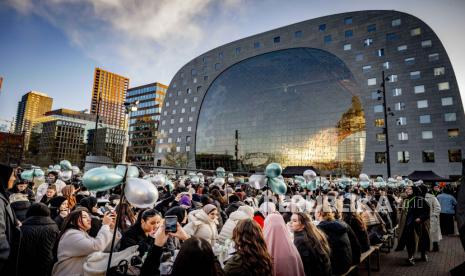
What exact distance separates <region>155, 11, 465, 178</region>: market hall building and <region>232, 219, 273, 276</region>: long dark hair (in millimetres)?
31223

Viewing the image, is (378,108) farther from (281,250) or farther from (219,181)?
(281,250)

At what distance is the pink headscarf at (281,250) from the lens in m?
3.47

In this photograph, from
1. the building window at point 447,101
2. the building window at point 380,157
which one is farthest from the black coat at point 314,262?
the building window at point 447,101

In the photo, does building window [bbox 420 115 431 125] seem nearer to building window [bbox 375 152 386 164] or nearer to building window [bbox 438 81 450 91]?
building window [bbox 438 81 450 91]

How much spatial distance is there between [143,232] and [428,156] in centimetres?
4858

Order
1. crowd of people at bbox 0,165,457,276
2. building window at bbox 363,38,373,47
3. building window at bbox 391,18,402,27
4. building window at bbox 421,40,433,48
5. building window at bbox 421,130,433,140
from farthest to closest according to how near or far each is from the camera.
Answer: building window at bbox 363,38,373,47
building window at bbox 391,18,402,27
building window at bbox 421,40,433,48
building window at bbox 421,130,433,140
crowd of people at bbox 0,165,457,276

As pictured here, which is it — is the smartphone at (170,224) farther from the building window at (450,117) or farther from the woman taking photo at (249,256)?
the building window at (450,117)

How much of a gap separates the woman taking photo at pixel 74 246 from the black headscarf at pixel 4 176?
1.04 meters

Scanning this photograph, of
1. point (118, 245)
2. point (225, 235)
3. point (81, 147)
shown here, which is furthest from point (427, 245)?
point (81, 147)

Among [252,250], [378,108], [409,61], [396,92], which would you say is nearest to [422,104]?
[396,92]

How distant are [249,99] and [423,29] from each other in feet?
121

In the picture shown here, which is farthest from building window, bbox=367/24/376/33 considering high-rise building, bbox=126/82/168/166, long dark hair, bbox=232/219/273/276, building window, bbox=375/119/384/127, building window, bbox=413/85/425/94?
high-rise building, bbox=126/82/168/166

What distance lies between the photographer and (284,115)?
55062 millimetres

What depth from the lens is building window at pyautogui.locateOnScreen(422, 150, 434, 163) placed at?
3875cm
